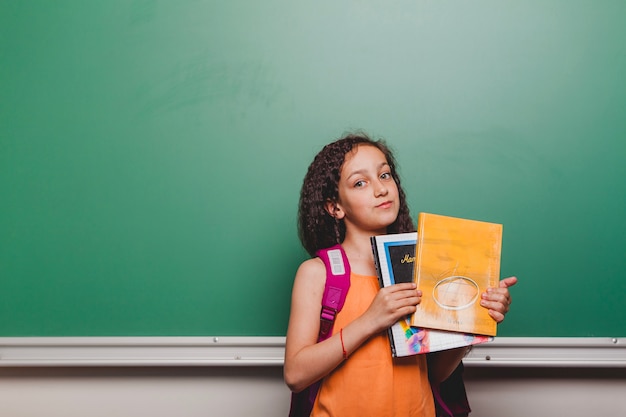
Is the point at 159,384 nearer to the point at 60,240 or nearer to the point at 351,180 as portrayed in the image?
the point at 60,240

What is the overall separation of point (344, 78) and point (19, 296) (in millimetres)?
1174

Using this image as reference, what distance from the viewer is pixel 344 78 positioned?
1.46 m

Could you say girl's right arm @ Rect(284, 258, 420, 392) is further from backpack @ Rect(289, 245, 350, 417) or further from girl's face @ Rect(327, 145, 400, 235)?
girl's face @ Rect(327, 145, 400, 235)

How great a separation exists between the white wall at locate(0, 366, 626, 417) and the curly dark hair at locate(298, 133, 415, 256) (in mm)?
533

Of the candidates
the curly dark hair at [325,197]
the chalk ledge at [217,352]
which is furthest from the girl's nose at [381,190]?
the chalk ledge at [217,352]

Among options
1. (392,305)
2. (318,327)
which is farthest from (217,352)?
(392,305)

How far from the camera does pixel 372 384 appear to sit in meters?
0.99

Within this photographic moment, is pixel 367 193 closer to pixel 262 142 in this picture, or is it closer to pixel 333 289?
pixel 333 289

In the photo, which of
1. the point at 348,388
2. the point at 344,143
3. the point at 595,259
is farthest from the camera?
the point at 595,259

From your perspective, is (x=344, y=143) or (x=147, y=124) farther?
(x=147, y=124)

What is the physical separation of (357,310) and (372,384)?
150 millimetres

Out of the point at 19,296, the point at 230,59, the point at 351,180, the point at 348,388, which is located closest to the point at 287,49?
the point at 230,59

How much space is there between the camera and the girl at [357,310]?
960 millimetres

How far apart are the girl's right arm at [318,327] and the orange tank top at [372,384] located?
4cm
